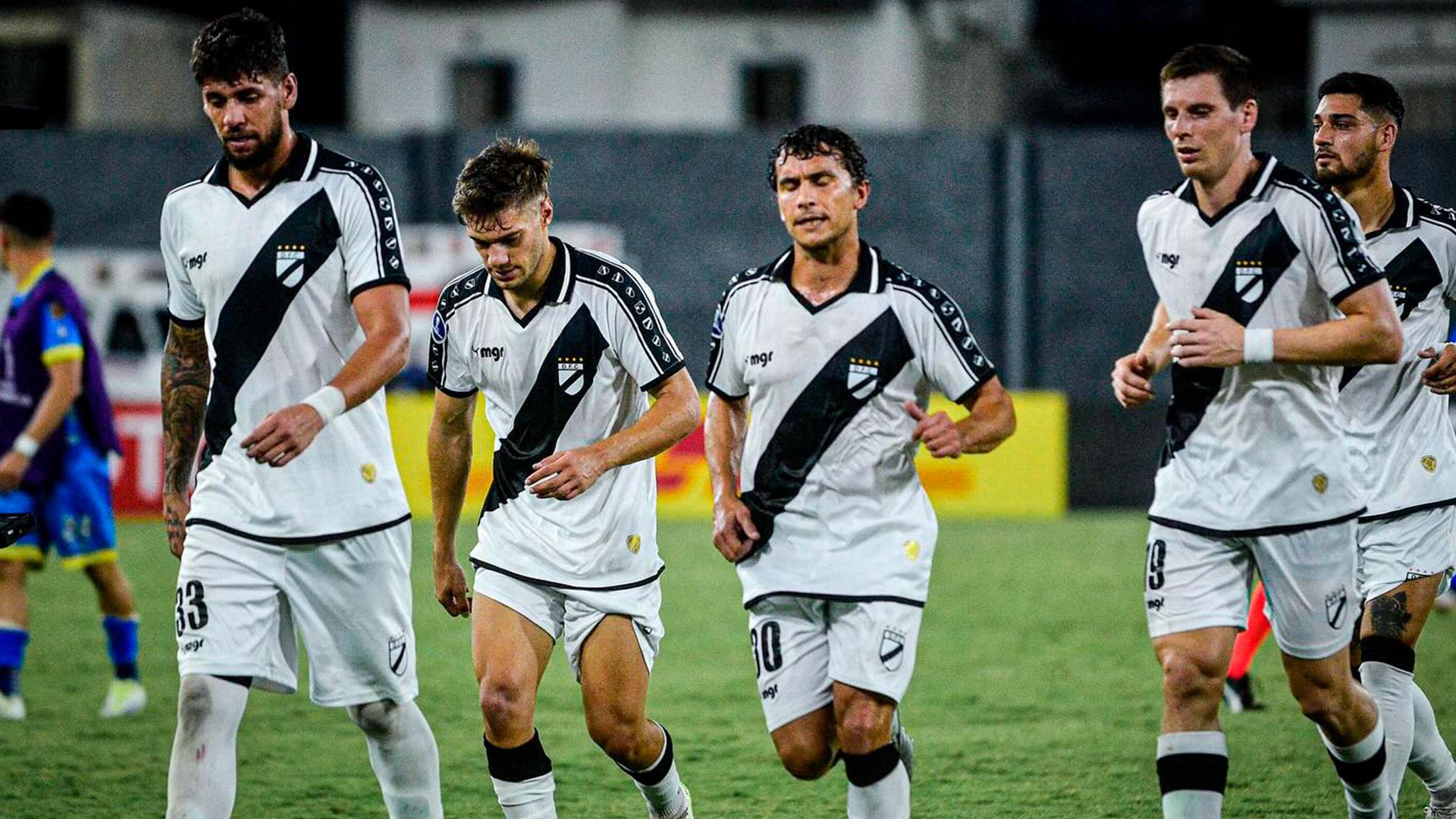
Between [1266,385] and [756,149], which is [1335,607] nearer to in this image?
[1266,385]

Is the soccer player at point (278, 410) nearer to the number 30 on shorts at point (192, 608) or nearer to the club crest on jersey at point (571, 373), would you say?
the number 30 on shorts at point (192, 608)

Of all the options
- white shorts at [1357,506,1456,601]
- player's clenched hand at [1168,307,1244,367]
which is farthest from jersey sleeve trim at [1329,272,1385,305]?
white shorts at [1357,506,1456,601]

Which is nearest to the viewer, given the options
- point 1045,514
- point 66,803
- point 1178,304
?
point 1178,304

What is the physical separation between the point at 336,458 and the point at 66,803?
7.88 feet

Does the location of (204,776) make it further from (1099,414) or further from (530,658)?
(1099,414)

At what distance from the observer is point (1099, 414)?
1609 cm

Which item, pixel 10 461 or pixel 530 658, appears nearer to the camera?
pixel 530 658

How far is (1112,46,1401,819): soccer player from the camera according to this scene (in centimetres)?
476

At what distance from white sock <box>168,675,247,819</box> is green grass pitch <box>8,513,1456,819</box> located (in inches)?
18.5

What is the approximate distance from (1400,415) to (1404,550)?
0.45 meters

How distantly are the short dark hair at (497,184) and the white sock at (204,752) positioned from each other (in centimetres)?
143

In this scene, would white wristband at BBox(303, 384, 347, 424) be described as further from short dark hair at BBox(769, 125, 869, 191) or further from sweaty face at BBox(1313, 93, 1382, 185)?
sweaty face at BBox(1313, 93, 1382, 185)

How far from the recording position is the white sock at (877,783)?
476 cm

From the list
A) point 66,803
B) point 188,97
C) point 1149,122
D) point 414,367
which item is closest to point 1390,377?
point 66,803
